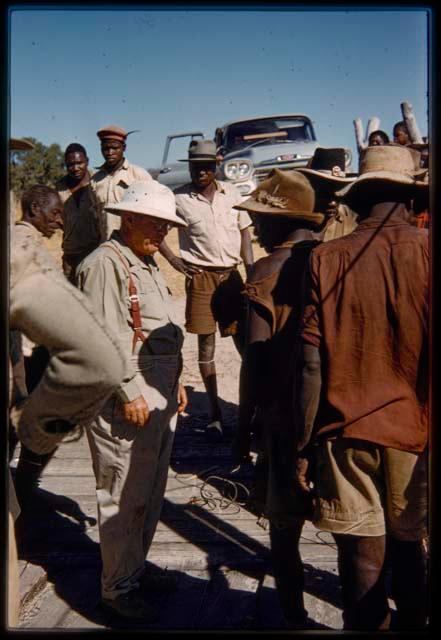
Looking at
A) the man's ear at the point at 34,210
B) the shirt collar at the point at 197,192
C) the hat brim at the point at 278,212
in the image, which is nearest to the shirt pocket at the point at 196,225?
the shirt collar at the point at 197,192

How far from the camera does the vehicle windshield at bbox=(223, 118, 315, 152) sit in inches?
554

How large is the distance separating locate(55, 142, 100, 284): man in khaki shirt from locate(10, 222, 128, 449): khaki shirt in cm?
438

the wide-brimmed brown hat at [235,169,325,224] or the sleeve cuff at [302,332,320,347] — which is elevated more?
the wide-brimmed brown hat at [235,169,325,224]

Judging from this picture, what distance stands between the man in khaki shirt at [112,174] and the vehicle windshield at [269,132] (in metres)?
8.08

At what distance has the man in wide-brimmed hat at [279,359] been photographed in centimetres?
310

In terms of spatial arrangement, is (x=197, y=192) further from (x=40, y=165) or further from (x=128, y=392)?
(x=40, y=165)

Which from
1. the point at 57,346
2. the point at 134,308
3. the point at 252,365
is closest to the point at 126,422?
the point at 134,308

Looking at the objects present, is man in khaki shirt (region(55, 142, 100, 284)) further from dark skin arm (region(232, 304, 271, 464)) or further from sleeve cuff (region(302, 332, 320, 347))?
sleeve cuff (region(302, 332, 320, 347))

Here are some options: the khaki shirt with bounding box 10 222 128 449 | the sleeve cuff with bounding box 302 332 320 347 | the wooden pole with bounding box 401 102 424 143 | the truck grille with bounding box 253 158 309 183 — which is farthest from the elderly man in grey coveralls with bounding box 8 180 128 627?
the truck grille with bounding box 253 158 309 183

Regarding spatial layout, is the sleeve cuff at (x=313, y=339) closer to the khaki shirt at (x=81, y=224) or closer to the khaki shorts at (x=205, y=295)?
the khaki shorts at (x=205, y=295)

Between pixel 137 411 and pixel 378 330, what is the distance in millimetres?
1232

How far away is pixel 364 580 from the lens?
8.87ft

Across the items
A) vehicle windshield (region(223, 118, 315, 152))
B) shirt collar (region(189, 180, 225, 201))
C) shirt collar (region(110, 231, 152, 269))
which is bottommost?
shirt collar (region(110, 231, 152, 269))

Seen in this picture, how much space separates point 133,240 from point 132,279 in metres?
0.21
